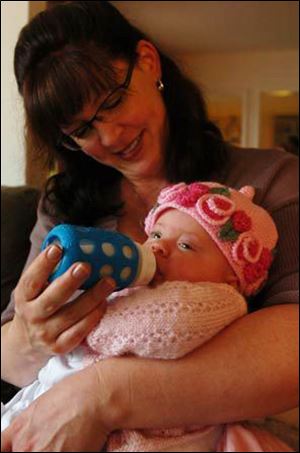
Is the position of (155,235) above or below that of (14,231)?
above

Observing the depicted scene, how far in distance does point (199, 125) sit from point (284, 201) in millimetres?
108

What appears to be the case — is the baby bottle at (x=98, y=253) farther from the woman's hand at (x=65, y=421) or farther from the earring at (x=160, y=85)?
the earring at (x=160, y=85)

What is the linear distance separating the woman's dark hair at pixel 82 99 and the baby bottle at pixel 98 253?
113 millimetres


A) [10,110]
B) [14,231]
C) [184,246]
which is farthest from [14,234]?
[184,246]

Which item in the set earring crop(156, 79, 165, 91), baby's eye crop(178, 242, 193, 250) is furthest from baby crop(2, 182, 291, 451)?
earring crop(156, 79, 165, 91)

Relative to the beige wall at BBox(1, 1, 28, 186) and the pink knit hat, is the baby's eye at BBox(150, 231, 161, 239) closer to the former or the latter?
the pink knit hat

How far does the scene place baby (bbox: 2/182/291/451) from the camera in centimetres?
29

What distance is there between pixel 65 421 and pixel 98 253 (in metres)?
0.10

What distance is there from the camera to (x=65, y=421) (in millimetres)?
297

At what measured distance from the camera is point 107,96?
0.44 meters

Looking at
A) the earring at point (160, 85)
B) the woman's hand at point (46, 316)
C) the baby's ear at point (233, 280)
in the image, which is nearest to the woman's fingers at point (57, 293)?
the woman's hand at point (46, 316)

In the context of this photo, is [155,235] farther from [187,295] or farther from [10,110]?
[10,110]

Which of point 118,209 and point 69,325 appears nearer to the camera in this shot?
point 69,325

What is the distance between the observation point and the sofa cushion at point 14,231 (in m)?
0.50
